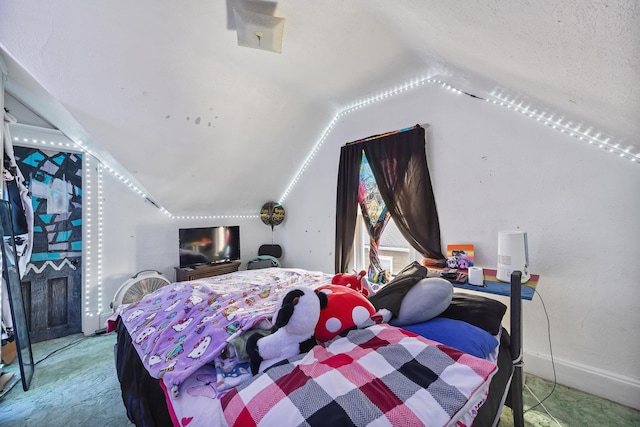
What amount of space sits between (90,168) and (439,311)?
3.70 m

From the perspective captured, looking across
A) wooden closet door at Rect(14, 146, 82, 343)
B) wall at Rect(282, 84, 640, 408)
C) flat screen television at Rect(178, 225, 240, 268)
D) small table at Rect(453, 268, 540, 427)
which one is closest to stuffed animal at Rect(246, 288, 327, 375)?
small table at Rect(453, 268, 540, 427)

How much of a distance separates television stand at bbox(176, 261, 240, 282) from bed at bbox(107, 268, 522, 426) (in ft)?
5.40

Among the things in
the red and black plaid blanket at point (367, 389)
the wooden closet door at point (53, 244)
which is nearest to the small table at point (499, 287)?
the red and black plaid blanket at point (367, 389)

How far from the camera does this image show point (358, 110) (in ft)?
10.8

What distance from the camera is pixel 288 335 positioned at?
1134 mm

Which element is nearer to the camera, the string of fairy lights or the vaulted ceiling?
the vaulted ceiling

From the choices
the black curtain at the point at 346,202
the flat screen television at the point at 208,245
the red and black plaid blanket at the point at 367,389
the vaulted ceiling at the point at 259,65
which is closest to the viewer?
the red and black plaid blanket at the point at 367,389

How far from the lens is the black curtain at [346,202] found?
3.27 m

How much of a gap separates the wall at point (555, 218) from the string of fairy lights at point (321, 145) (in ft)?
0.17

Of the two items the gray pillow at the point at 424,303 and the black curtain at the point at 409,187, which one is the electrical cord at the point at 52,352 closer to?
the gray pillow at the point at 424,303

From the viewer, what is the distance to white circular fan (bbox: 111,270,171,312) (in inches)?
107

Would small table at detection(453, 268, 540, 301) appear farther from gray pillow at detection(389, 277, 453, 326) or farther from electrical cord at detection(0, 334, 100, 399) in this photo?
electrical cord at detection(0, 334, 100, 399)

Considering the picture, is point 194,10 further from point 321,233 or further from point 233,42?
point 321,233

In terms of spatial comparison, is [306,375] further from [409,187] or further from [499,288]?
[409,187]
